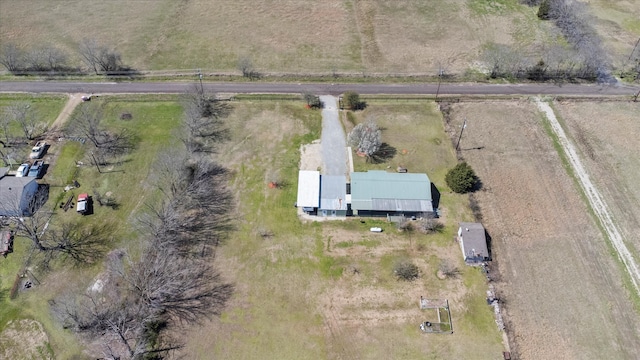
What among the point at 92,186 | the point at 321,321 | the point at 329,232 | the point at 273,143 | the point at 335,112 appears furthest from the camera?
the point at 335,112

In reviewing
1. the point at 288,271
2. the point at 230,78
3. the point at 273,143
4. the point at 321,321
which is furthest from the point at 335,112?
the point at 321,321

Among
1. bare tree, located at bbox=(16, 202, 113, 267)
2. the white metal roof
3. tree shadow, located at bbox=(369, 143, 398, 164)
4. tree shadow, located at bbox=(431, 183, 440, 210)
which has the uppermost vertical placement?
the white metal roof

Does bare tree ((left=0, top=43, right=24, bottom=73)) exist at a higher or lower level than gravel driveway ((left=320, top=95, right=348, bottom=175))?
higher

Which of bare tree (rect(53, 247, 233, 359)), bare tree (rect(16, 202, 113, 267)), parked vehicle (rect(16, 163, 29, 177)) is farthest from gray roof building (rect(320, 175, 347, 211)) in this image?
parked vehicle (rect(16, 163, 29, 177))

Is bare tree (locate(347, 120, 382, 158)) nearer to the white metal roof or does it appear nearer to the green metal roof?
the green metal roof

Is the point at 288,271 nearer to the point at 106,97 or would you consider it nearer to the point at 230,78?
the point at 230,78

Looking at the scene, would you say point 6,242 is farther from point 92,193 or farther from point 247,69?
point 247,69
